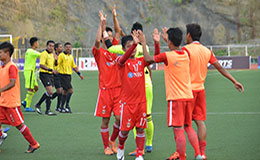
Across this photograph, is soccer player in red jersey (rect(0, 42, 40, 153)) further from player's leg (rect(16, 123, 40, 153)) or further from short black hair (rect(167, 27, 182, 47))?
short black hair (rect(167, 27, 182, 47))

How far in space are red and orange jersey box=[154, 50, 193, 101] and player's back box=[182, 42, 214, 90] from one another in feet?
1.16

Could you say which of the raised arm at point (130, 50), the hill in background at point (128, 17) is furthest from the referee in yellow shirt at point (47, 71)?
the hill in background at point (128, 17)

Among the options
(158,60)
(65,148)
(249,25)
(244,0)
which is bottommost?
(65,148)

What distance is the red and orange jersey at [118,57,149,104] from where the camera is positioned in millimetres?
6195

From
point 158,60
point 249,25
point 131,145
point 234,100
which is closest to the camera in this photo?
point 158,60

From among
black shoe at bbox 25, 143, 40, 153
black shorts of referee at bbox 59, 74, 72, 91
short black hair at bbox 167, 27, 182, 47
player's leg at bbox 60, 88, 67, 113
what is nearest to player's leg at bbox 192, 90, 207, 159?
short black hair at bbox 167, 27, 182, 47

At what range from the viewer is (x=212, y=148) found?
716 centimetres

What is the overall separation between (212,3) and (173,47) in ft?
175

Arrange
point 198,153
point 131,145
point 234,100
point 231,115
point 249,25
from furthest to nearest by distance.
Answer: point 249,25
point 234,100
point 231,115
point 131,145
point 198,153

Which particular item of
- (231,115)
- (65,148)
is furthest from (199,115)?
(231,115)

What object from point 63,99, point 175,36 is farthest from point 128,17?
point 175,36

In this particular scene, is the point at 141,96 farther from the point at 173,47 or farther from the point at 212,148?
the point at 212,148

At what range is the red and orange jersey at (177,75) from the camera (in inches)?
227

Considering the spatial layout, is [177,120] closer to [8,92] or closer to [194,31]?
[194,31]
